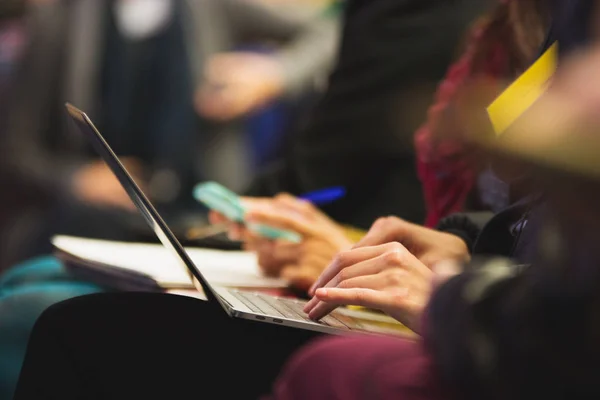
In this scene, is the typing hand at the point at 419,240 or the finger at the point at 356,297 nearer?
the finger at the point at 356,297

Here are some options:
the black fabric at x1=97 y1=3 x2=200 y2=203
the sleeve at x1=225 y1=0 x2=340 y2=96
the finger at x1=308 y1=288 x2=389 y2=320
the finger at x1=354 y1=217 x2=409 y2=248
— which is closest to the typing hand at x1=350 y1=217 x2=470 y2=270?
the finger at x1=354 y1=217 x2=409 y2=248

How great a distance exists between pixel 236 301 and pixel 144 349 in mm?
89

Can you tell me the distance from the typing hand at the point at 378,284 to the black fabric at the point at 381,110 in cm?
60

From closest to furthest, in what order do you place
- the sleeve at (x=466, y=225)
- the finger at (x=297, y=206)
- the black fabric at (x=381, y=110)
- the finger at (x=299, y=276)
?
1. the sleeve at (x=466, y=225)
2. the finger at (x=299, y=276)
3. the finger at (x=297, y=206)
4. the black fabric at (x=381, y=110)

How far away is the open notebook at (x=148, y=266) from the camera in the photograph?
0.97 m

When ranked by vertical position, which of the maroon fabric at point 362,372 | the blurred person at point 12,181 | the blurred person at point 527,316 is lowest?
the blurred person at point 12,181

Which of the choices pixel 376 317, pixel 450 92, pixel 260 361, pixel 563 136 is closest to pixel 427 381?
pixel 563 136

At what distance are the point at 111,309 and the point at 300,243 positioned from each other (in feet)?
1.35

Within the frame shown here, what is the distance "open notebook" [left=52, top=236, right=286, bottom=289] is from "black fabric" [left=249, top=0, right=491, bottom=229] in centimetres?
28

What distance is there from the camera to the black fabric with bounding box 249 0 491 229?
1.43 meters

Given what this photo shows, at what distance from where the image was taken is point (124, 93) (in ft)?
8.19

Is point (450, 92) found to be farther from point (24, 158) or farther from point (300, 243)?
point (24, 158)

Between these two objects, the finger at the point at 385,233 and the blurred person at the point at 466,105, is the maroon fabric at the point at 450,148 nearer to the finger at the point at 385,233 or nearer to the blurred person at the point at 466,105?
the blurred person at the point at 466,105

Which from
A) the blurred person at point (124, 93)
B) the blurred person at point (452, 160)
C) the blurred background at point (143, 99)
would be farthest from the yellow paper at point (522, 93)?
the blurred person at point (124, 93)
